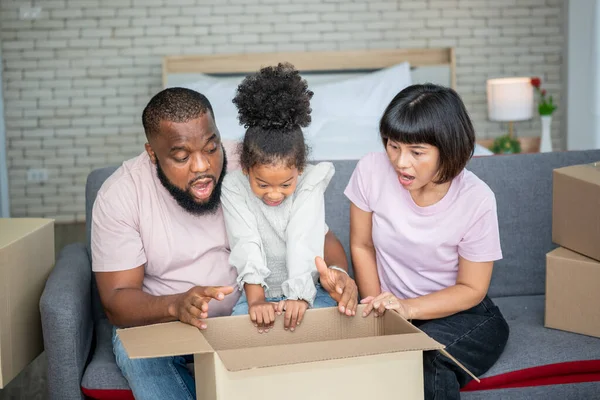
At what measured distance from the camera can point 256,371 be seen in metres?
1.28

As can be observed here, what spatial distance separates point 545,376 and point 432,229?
18.6 inches

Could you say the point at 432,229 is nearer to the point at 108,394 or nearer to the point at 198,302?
the point at 198,302

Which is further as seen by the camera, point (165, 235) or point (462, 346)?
point (165, 235)

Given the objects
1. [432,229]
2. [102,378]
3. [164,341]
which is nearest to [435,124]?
[432,229]

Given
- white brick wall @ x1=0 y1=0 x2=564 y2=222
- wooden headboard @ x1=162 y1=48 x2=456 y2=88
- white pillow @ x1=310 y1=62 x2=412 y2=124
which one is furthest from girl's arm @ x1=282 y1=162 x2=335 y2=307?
white brick wall @ x1=0 y1=0 x2=564 y2=222

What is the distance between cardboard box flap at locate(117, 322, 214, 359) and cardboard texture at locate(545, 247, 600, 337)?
3.58 feet

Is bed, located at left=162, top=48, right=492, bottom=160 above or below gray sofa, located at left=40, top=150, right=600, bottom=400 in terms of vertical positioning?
above

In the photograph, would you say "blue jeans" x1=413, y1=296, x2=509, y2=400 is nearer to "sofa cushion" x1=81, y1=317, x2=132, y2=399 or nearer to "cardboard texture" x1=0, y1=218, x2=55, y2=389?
"sofa cushion" x1=81, y1=317, x2=132, y2=399

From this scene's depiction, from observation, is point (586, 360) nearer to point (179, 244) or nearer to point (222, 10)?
point (179, 244)

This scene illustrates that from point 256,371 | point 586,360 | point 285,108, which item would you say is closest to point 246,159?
point 285,108

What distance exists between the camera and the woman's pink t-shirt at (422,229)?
1943 millimetres

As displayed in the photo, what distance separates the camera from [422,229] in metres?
1.99

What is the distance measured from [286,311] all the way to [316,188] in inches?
17.8

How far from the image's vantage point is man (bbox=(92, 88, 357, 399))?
1817 millimetres
